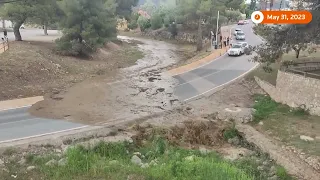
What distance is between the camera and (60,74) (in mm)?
35406

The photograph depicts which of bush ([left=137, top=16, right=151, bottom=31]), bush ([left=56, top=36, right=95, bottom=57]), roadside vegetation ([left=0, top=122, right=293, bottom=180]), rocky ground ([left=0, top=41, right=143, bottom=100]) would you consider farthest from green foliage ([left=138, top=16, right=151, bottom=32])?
roadside vegetation ([left=0, top=122, right=293, bottom=180])

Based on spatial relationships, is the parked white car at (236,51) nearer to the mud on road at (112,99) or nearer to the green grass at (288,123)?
the mud on road at (112,99)

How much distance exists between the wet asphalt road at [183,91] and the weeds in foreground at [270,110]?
532 cm

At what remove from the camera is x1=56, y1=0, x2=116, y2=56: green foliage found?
1678 inches

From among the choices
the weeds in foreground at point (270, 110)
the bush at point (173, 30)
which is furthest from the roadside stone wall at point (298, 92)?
the bush at point (173, 30)

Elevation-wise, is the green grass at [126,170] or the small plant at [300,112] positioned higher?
the green grass at [126,170]

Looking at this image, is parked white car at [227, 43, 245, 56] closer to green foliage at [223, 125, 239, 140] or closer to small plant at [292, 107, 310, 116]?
small plant at [292, 107, 310, 116]

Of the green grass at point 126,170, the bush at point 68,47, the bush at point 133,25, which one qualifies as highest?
the bush at point 133,25

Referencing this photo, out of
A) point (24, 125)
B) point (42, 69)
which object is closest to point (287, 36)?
point (24, 125)

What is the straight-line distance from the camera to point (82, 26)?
43.6 metres

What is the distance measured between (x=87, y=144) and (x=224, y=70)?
25262 mm

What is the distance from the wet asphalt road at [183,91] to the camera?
801 inches

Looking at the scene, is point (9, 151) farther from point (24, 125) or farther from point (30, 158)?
point (24, 125)

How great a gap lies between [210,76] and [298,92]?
12.9m
